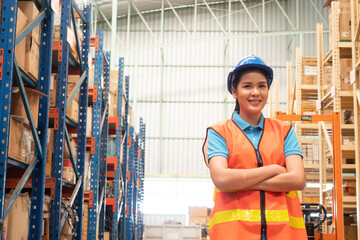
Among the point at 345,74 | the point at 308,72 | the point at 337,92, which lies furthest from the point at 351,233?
the point at 308,72

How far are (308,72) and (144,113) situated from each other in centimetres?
1365

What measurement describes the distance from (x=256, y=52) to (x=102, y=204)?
17722 millimetres

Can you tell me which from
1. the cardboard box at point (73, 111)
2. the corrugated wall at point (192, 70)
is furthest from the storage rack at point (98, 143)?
the corrugated wall at point (192, 70)

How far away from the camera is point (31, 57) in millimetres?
4672

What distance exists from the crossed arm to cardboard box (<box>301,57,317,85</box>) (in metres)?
9.67

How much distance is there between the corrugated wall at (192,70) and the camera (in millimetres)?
24312

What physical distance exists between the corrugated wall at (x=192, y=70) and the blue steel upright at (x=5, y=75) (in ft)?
66.4

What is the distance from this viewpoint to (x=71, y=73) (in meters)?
6.78

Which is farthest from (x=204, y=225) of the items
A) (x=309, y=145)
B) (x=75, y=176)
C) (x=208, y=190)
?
(x=75, y=176)

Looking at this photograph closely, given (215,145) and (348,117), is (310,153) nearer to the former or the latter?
(348,117)

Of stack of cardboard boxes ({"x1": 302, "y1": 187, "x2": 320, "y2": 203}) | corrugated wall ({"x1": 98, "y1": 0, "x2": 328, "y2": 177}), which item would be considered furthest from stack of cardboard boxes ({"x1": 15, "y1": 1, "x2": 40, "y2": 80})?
corrugated wall ({"x1": 98, "y1": 0, "x2": 328, "y2": 177})

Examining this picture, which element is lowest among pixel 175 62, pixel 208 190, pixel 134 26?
pixel 208 190

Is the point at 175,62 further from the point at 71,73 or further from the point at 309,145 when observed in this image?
the point at 71,73

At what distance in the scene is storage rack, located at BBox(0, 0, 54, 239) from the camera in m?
3.71
